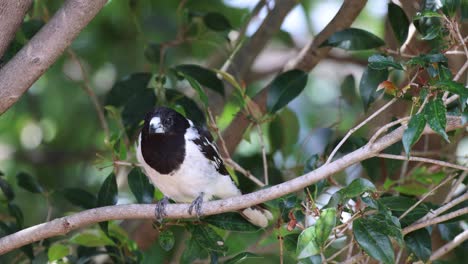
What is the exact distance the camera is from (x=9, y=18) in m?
3.24

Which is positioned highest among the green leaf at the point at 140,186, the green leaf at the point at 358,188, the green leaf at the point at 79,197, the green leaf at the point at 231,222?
the green leaf at the point at 358,188

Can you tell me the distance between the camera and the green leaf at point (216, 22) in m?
4.29

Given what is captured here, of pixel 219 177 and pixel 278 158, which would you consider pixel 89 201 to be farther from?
pixel 278 158

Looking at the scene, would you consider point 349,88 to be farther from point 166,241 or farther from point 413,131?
point 413,131

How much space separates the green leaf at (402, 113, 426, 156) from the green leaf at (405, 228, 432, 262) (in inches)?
30.1

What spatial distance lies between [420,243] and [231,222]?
820mm

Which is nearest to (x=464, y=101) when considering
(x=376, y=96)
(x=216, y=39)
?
(x=376, y=96)

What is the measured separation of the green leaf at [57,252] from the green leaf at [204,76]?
1.04 m

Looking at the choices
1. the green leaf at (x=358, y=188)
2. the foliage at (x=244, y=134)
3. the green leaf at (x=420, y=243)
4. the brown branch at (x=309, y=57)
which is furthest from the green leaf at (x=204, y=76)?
the green leaf at (x=358, y=188)

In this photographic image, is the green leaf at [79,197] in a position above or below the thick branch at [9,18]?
below

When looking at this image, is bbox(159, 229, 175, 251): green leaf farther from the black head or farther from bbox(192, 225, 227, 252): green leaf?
the black head

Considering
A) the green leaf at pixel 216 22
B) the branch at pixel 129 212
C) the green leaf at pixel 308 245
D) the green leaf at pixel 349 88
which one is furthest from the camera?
the green leaf at pixel 349 88

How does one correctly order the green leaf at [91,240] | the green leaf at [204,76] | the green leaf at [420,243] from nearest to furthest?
the green leaf at [420,243] < the green leaf at [91,240] < the green leaf at [204,76]

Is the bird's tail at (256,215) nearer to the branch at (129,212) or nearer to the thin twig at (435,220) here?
the branch at (129,212)
